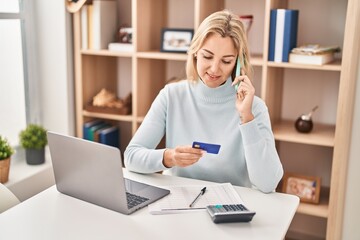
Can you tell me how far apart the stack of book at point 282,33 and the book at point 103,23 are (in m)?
1.08

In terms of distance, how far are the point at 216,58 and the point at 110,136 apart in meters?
1.42

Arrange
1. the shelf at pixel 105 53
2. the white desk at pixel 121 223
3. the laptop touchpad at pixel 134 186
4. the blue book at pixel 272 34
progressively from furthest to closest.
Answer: the shelf at pixel 105 53
the blue book at pixel 272 34
the laptop touchpad at pixel 134 186
the white desk at pixel 121 223

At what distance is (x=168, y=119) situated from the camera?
2.06 meters

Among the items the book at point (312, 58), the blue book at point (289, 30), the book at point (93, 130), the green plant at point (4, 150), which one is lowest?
the book at point (93, 130)

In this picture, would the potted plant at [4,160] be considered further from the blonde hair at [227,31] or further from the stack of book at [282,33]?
the stack of book at [282,33]

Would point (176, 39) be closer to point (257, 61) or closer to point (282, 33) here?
point (257, 61)

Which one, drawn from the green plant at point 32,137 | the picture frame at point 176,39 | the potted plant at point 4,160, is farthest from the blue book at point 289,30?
the potted plant at point 4,160

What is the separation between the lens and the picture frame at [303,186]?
2666 mm

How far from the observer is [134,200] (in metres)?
1.59

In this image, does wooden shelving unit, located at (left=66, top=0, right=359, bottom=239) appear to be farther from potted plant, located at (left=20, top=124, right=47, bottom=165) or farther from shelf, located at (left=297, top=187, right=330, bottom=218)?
Answer: potted plant, located at (left=20, top=124, right=47, bottom=165)

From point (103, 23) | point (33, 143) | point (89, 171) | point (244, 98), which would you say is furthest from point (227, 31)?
point (33, 143)

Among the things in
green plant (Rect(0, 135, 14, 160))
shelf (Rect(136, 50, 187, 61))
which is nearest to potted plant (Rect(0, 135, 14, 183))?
green plant (Rect(0, 135, 14, 160))

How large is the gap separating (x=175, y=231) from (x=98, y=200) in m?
0.31

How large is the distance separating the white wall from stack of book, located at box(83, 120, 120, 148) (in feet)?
0.35
